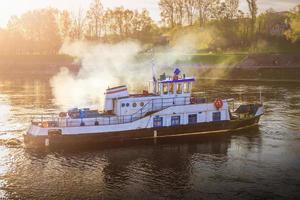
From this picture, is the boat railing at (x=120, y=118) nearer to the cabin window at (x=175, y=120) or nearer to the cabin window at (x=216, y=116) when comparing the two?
the cabin window at (x=175, y=120)

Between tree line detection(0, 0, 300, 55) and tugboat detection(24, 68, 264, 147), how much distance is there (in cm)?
9720

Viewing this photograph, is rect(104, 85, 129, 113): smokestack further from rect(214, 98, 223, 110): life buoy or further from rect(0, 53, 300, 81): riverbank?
rect(0, 53, 300, 81): riverbank

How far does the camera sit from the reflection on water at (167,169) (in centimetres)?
3679

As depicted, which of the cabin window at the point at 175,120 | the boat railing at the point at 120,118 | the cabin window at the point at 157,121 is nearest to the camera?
the boat railing at the point at 120,118

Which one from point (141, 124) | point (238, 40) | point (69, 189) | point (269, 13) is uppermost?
point (269, 13)

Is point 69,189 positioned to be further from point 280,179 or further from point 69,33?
point 69,33

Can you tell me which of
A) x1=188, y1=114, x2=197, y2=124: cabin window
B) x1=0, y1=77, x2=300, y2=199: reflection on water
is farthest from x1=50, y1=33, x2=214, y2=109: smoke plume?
x1=0, y1=77, x2=300, y2=199: reflection on water

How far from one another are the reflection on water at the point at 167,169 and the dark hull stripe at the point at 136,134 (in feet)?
4.26

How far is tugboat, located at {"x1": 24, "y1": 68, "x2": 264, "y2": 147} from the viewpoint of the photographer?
50562mm

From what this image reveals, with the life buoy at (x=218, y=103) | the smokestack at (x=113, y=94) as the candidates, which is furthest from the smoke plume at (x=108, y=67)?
the life buoy at (x=218, y=103)

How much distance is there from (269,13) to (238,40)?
21.8 meters

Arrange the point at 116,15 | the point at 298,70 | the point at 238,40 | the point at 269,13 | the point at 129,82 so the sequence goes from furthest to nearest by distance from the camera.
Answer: the point at 116,15
the point at 269,13
the point at 238,40
the point at 298,70
the point at 129,82

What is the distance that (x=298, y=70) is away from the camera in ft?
434

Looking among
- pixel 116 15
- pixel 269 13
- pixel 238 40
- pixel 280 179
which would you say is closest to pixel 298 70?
pixel 238 40
